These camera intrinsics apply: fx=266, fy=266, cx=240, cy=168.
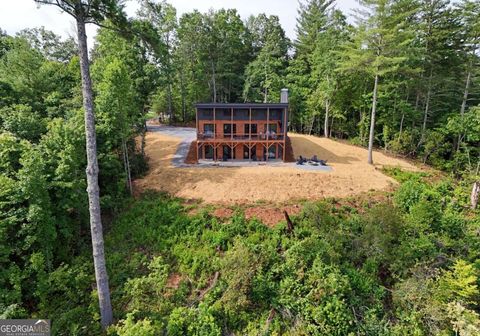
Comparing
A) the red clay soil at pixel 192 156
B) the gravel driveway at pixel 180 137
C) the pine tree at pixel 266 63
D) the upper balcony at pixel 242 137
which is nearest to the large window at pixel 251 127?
the upper balcony at pixel 242 137

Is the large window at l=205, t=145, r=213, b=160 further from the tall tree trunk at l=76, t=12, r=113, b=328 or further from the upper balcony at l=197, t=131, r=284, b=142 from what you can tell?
the tall tree trunk at l=76, t=12, r=113, b=328

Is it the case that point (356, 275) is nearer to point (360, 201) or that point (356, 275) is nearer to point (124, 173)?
point (360, 201)

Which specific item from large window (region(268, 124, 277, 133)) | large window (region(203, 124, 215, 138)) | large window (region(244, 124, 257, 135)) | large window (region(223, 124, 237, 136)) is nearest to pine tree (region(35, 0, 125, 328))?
large window (region(203, 124, 215, 138))

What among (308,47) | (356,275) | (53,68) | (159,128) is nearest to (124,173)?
(356,275)

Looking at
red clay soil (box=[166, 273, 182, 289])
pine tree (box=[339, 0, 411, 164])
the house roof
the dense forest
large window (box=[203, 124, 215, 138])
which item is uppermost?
pine tree (box=[339, 0, 411, 164])

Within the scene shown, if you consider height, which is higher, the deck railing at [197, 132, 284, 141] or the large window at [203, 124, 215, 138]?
the large window at [203, 124, 215, 138]

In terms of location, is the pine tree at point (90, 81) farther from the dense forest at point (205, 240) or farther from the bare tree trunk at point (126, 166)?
the bare tree trunk at point (126, 166)
